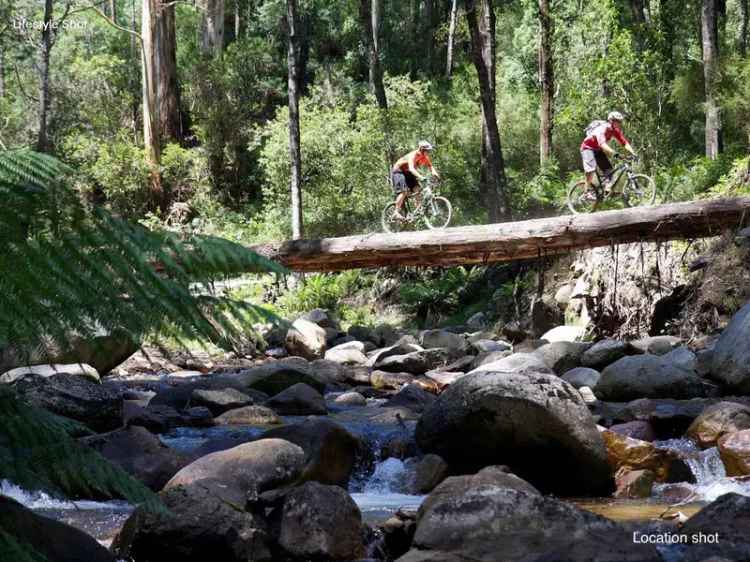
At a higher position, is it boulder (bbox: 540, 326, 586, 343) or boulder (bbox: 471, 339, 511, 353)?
boulder (bbox: 540, 326, 586, 343)

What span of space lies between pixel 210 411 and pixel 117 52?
34971 millimetres

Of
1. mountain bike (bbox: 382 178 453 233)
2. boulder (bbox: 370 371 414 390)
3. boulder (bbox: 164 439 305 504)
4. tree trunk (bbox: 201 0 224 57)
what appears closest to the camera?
boulder (bbox: 164 439 305 504)

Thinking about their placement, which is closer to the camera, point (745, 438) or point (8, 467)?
point (8, 467)

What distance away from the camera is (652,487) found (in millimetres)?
6645

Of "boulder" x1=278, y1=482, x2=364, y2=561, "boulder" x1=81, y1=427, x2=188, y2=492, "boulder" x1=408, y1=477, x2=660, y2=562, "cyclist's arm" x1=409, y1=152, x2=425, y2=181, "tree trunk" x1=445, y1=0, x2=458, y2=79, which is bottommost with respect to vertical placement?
"boulder" x1=81, y1=427, x2=188, y2=492

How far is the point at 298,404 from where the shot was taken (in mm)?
9750

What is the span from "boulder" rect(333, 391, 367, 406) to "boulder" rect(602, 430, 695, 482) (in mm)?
3955

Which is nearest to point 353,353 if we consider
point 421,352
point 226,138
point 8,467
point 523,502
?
point 421,352

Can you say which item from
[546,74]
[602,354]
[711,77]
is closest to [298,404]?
[602,354]

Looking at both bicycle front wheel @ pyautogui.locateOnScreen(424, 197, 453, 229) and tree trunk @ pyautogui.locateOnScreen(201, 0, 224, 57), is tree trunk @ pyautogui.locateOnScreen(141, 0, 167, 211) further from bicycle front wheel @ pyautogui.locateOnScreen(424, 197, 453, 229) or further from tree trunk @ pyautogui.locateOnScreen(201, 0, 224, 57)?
bicycle front wheel @ pyautogui.locateOnScreen(424, 197, 453, 229)

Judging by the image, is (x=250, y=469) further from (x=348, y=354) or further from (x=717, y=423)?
(x=348, y=354)

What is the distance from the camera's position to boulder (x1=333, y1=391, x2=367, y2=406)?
411 inches

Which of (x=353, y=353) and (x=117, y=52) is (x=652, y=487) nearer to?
(x=353, y=353)

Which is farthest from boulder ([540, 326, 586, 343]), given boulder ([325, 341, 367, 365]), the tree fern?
the tree fern
